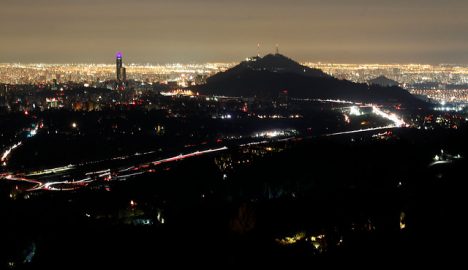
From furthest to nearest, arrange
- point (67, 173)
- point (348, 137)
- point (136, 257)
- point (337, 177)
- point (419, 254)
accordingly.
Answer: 1. point (348, 137)
2. point (67, 173)
3. point (337, 177)
4. point (136, 257)
5. point (419, 254)

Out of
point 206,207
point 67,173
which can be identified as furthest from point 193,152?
point 206,207

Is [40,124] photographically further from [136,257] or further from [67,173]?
[136,257]

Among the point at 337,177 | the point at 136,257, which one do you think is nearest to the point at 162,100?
the point at 337,177

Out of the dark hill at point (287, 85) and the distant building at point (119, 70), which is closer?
the dark hill at point (287, 85)

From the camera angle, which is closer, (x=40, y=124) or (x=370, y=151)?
(x=370, y=151)

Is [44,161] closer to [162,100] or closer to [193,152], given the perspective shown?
[193,152]

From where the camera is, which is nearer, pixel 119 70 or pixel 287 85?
pixel 287 85

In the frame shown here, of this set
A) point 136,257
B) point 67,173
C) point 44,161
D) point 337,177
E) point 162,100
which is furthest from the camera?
point 162,100

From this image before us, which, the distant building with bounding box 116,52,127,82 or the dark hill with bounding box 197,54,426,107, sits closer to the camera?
the dark hill with bounding box 197,54,426,107

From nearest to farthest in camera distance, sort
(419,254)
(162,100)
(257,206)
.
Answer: (419,254) → (257,206) → (162,100)
